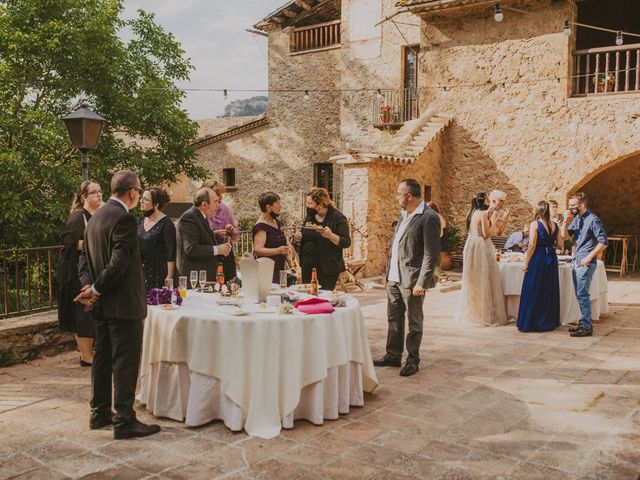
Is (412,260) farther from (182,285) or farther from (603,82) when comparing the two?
(603,82)

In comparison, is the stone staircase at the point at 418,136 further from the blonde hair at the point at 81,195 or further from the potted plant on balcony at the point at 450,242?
the blonde hair at the point at 81,195

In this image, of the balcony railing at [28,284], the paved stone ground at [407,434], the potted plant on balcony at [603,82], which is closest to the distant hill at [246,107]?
the potted plant on balcony at [603,82]

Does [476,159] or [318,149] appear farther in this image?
[318,149]

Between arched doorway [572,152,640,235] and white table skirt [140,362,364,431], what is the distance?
41.3 ft

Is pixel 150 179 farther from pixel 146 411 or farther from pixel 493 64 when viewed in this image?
pixel 146 411

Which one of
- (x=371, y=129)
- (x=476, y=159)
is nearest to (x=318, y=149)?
(x=371, y=129)

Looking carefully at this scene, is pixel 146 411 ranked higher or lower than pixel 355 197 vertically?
lower

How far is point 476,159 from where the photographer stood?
44.4ft

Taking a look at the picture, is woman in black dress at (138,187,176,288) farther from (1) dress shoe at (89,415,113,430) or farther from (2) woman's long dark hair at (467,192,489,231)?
(2) woman's long dark hair at (467,192,489,231)

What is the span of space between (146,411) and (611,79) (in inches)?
474

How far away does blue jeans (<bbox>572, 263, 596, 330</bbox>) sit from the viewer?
6.76 meters

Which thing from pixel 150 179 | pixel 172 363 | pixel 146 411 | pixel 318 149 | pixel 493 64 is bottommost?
pixel 146 411

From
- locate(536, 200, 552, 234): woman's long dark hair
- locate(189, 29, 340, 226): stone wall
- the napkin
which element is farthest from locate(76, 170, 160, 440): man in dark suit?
locate(189, 29, 340, 226): stone wall

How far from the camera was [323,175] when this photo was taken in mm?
18797
